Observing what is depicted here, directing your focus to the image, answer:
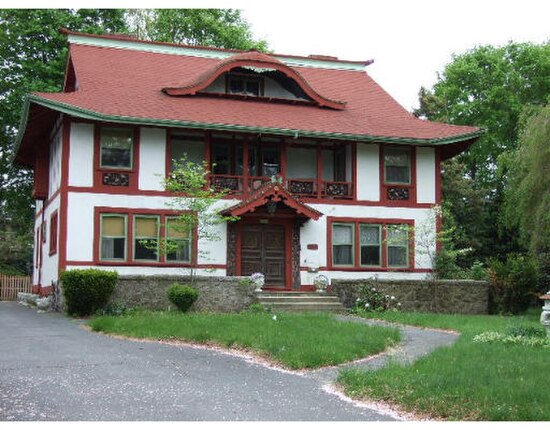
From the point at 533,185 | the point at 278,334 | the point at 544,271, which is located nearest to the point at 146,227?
the point at 278,334

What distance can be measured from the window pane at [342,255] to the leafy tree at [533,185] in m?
5.75

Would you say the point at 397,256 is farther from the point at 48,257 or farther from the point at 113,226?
the point at 48,257

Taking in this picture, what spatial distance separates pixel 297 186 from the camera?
25328 mm

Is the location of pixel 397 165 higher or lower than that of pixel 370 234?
higher

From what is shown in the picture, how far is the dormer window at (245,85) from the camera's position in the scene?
88.7 feet

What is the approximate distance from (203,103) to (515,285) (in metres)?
11.8

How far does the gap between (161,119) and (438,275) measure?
1063 centimetres

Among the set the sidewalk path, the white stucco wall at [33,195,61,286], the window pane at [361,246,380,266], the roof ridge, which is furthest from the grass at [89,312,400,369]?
the roof ridge

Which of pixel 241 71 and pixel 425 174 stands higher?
pixel 241 71


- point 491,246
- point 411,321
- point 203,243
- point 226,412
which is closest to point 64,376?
point 226,412

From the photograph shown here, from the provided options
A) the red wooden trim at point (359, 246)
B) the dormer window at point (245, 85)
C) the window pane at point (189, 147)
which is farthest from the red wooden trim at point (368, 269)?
the dormer window at point (245, 85)

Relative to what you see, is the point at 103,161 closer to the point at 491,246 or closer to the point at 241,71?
the point at 241,71

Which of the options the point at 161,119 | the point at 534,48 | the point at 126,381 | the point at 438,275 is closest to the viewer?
the point at 126,381

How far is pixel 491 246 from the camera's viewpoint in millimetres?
35219
